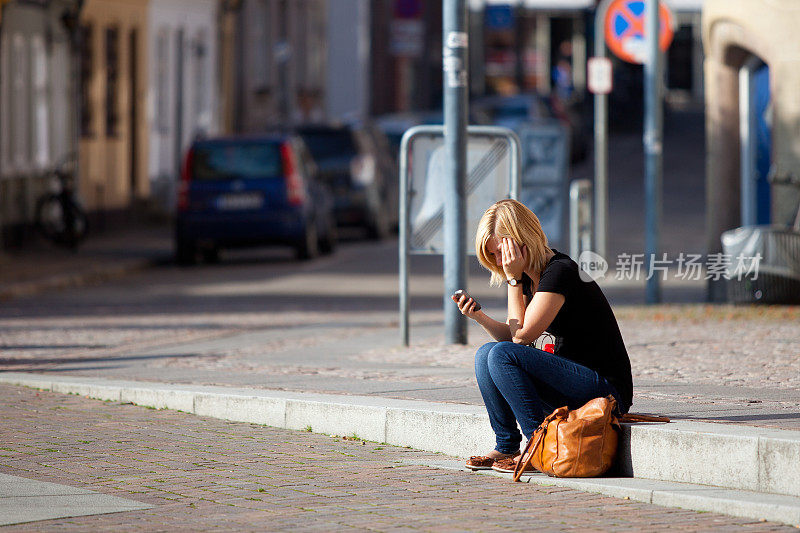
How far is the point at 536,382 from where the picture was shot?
7.50 meters

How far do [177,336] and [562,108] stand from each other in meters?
29.3

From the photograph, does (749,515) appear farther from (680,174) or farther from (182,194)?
(680,174)

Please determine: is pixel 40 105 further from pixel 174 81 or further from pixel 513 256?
pixel 513 256

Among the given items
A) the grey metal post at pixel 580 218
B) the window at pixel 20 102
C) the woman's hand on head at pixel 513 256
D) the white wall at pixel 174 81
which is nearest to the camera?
the woman's hand on head at pixel 513 256

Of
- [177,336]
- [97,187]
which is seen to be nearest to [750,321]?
[177,336]

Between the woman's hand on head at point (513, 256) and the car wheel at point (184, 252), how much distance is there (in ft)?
50.8

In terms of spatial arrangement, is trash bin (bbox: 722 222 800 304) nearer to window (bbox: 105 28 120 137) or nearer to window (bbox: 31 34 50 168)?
window (bbox: 31 34 50 168)

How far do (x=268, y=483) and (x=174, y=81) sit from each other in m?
27.1

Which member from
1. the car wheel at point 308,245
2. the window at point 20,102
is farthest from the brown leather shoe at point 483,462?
the window at point 20,102

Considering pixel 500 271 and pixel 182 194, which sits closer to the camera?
pixel 500 271

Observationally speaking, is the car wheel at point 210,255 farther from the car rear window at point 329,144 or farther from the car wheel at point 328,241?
the car rear window at point 329,144

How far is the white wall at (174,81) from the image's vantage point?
3244cm

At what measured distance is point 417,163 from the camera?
39.4 feet

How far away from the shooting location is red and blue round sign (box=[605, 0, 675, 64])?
1702 cm
